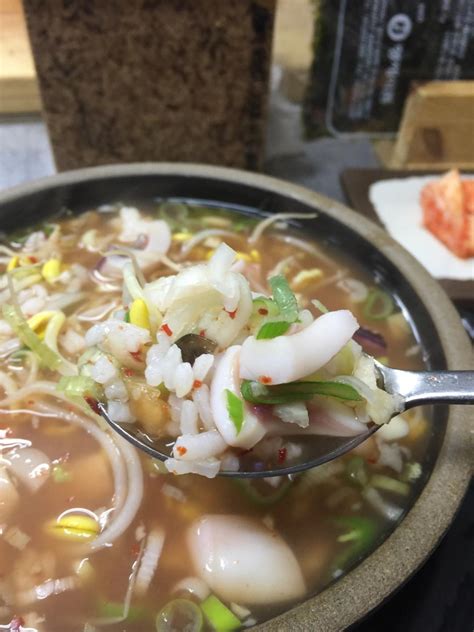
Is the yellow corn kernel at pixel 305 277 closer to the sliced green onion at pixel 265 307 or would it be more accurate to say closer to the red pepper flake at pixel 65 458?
the sliced green onion at pixel 265 307

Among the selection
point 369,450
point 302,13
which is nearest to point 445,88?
point 302,13

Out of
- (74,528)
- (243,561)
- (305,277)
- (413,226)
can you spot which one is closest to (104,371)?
(74,528)

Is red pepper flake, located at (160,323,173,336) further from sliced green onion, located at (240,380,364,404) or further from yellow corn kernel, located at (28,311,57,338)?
yellow corn kernel, located at (28,311,57,338)

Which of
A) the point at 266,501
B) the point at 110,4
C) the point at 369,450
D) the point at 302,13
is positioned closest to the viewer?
the point at 266,501

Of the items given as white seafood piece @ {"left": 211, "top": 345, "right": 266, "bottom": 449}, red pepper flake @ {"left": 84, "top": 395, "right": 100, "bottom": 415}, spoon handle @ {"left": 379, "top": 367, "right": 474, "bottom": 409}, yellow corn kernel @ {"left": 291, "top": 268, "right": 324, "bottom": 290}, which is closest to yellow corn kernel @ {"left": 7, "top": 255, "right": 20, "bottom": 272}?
red pepper flake @ {"left": 84, "top": 395, "right": 100, "bottom": 415}

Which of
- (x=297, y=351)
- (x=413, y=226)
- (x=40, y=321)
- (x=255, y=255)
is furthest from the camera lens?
(x=413, y=226)

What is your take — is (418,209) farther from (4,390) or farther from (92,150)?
(4,390)

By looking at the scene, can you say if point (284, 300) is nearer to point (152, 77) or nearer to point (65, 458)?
point (65, 458)
